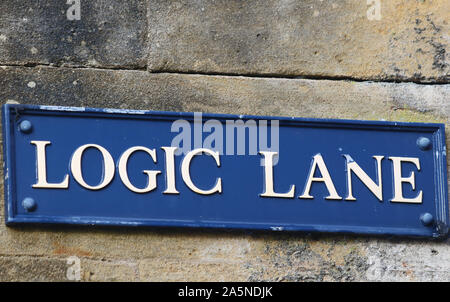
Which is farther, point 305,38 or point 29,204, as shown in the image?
point 305,38

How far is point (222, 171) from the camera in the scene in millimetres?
3420

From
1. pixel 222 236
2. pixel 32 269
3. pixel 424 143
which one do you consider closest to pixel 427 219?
pixel 424 143

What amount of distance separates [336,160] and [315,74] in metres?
0.30

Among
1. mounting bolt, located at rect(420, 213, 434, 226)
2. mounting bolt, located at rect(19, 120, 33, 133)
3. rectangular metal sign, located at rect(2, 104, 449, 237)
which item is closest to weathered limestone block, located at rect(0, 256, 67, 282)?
rectangular metal sign, located at rect(2, 104, 449, 237)

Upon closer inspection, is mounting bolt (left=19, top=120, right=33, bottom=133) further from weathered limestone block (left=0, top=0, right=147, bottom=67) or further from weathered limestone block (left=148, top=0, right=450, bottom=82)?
weathered limestone block (left=148, top=0, right=450, bottom=82)

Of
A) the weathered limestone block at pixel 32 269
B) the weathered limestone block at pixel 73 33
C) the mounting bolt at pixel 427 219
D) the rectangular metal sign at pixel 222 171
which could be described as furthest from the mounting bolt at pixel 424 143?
the weathered limestone block at pixel 32 269

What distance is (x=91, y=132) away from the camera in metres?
3.39

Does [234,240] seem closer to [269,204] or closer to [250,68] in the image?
[269,204]

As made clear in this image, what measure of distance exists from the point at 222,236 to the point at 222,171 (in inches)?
7.6

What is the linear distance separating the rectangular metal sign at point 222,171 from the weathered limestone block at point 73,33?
19cm

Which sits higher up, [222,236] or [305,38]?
[305,38]

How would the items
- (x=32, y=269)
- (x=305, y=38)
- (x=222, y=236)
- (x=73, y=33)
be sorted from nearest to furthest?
(x=32, y=269) → (x=222, y=236) → (x=73, y=33) → (x=305, y=38)

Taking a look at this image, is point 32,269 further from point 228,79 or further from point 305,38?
point 305,38

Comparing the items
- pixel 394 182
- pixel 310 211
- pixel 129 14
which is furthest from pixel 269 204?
pixel 129 14
